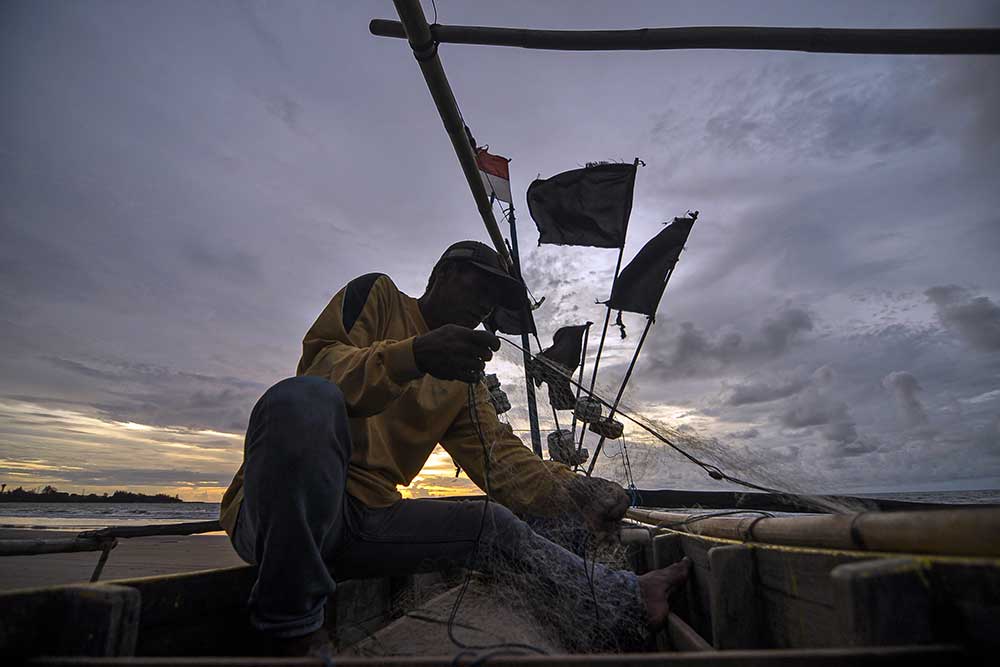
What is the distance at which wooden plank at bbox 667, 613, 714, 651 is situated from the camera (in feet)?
5.51

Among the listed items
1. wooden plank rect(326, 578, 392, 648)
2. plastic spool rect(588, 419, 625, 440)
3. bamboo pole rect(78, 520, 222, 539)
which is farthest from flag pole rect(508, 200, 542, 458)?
bamboo pole rect(78, 520, 222, 539)

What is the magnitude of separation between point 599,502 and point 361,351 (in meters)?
1.46

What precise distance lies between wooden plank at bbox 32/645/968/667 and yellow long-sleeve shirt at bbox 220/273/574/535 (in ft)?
3.38

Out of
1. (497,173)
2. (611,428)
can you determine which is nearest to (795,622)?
(611,428)

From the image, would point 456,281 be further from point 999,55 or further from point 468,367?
point 999,55

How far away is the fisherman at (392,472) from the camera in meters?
1.45

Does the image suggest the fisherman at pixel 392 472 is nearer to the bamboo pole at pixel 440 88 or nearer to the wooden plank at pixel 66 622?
the wooden plank at pixel 66 622

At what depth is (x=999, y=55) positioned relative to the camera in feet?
7.76

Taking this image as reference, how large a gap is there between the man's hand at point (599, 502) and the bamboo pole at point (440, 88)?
49.4 inches

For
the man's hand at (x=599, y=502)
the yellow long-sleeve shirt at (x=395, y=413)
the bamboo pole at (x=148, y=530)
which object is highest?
the yellow long-sleeve shirt at (x=395, y=413)

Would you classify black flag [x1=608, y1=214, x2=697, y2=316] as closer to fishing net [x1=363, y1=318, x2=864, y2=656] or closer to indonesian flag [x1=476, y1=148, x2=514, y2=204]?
indonesian flag [x1=476, y1=148, x2=514, y2=204]

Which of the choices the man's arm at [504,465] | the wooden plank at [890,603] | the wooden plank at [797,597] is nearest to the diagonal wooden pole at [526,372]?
the man's arm at [504,465]

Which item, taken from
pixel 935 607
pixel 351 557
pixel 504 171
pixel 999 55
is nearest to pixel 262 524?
pixel 351 557

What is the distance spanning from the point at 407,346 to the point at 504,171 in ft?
20.4
